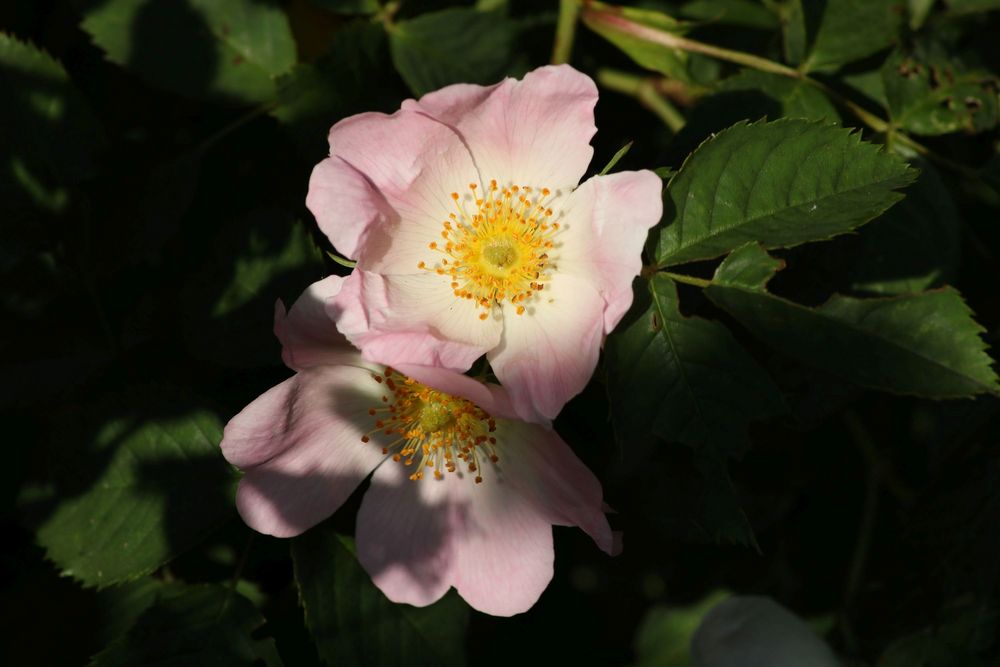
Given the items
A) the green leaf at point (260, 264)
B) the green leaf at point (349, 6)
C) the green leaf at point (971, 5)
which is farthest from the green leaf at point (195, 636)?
the green leaf at point (971, 5)

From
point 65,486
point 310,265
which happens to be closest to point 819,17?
point 310,265

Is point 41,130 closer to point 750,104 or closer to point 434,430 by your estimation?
point 434,430

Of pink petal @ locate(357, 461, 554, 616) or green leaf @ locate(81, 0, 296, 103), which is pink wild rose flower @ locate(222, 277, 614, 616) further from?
green leaf @ locate(81, 0, 296, 103)

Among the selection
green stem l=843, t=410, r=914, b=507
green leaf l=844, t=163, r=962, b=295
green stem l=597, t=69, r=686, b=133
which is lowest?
green stem l=843, t=410, r=914, b=507

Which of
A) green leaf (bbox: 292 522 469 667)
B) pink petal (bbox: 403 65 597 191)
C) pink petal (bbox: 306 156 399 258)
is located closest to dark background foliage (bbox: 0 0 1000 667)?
green leaf (bbox: 292 522 469 667)

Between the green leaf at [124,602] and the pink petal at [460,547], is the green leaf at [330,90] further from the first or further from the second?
the green leaf at [124,602]

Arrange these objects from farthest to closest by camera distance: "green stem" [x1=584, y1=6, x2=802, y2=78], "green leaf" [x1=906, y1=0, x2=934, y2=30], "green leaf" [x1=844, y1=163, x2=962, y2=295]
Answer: "green leaf" [x1=906, y1=0, x2=934, y2=30]
"green stem" [x1=584, y1=6, x2=802, y2=78]
"green leaf" [x1=844, y1=163, x2=962, y2=295]
